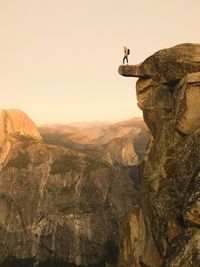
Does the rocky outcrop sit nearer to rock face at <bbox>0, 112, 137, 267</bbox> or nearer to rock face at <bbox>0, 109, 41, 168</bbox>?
rock face at <bbox>0, 109, 41, 168</bbox>

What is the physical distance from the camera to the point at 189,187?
26516 millimetres

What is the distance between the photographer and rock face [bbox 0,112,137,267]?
3196 inches

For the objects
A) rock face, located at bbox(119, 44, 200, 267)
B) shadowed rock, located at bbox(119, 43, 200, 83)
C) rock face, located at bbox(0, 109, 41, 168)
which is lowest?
rock face, located at bbox(0, 109, 41, 168)

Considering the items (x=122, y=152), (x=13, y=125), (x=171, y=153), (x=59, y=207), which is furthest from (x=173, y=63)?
(x=122, y=152)

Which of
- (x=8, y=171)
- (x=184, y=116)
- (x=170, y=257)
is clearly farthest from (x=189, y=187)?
(x=8, y=171)

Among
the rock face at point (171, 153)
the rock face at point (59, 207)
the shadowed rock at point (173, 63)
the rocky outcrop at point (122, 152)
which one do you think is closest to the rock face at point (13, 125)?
the rock face at point (59, 207)

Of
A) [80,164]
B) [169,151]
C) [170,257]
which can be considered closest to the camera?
[170,257]

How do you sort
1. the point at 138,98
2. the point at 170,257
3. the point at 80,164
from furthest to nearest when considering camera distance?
the point at 80,164, the point at 138,98, the point at 170,257

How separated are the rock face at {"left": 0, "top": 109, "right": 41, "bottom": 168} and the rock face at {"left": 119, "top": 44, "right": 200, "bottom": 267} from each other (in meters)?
78.0

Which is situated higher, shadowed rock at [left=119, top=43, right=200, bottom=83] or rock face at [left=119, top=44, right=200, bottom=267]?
shadowed rock at [left=119, top=43, right=200, bottom=83]

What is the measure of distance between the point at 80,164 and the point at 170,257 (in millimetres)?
76344

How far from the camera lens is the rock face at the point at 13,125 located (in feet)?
397

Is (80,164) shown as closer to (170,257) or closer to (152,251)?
(152,251)

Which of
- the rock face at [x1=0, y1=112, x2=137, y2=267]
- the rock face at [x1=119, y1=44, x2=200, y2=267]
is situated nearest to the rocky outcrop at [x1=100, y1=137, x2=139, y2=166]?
the rock face at [x1=0, y1=112, x2=137, y2=267]
